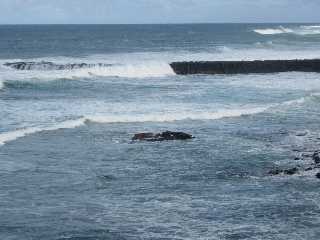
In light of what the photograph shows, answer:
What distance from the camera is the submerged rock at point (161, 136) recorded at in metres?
22.6

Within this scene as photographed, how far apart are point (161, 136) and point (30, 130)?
4.45 metres

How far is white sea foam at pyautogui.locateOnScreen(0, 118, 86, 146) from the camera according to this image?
2191 centimetres

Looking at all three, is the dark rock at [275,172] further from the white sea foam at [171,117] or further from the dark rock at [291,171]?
the white sea foam at [171,117]

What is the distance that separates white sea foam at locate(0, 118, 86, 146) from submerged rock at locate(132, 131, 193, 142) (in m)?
3.23

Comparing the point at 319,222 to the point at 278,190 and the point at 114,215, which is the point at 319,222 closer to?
the point at 278,190

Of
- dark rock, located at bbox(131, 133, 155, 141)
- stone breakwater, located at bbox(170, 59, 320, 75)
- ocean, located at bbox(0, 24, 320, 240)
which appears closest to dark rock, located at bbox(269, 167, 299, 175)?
ocean, located at bbox(0, 24, 320, 240)

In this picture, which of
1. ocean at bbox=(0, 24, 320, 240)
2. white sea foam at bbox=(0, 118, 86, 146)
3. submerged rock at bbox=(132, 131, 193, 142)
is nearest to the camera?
ocean at bbox=(0, 24, 320, 240)

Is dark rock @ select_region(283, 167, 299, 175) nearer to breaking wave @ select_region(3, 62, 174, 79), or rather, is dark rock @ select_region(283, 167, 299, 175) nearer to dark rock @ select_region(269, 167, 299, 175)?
dark rock @ select_region(269, 167, 299, 175)

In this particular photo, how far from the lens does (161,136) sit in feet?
75.0

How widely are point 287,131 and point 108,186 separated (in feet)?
32.6

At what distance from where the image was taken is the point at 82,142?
22047mm

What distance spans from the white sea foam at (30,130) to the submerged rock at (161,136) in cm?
323

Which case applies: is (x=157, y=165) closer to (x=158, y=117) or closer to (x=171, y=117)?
(x=158, y=117)

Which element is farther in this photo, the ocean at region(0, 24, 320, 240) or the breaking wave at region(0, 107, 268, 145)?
the breaking wave at region(0, 107, 268, 145)
